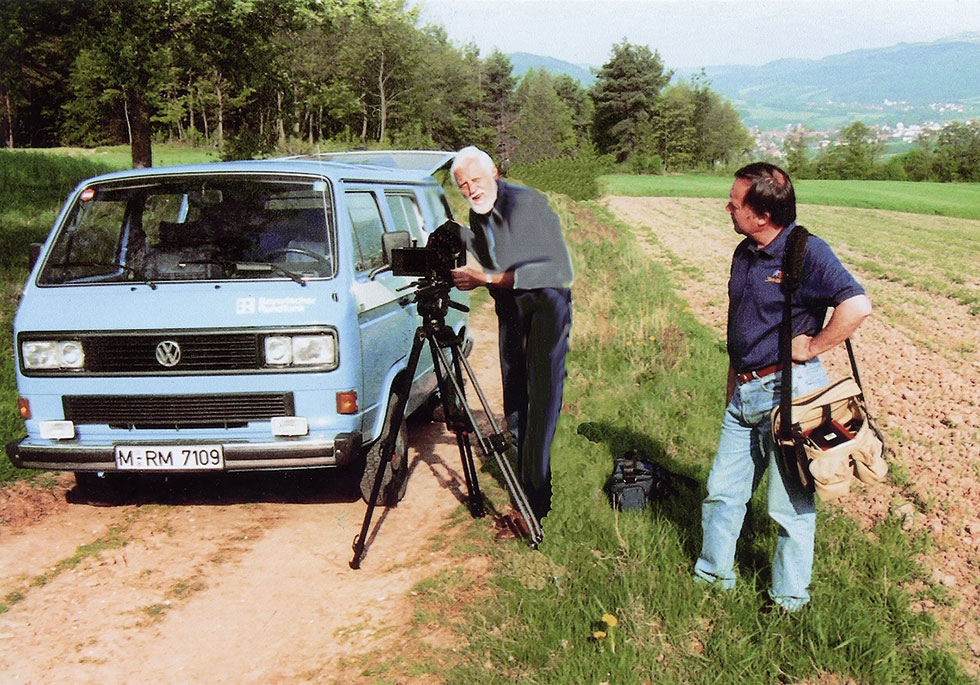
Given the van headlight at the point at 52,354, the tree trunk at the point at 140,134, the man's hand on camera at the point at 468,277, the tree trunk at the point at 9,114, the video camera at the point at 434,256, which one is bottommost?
the van headlight at the point at 52,354

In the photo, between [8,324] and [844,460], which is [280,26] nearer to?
[8,324]

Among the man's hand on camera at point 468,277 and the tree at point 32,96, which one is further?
the tree at point 32,96

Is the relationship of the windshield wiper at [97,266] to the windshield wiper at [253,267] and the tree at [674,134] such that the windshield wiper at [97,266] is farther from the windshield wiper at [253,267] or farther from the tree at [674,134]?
the tree at [674,134]

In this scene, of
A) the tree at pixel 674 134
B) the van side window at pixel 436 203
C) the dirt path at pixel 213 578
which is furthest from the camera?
the tree at pixel 674 134

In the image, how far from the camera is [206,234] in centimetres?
515

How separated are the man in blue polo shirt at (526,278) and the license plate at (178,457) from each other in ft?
5.91

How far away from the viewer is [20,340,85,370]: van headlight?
473 cm

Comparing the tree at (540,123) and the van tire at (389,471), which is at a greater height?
the tree at (540,123)

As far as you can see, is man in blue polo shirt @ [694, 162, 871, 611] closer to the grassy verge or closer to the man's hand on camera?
the grassy verge

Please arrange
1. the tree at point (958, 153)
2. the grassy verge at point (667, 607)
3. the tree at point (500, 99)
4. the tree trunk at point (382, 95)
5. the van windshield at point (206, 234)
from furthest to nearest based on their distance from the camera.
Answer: the tree at point (500, 99) < the tree trunk at point (382, 95) < the tree at point (958, 153) < the van windshield at point (206, 234) < the grassy verge at point (667, 607)

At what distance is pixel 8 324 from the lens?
884 cm

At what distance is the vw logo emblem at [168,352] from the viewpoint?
183 inches

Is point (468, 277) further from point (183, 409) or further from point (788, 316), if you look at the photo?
point (183, 409)

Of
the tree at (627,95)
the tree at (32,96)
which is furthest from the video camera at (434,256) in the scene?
the tree at (627,95)
